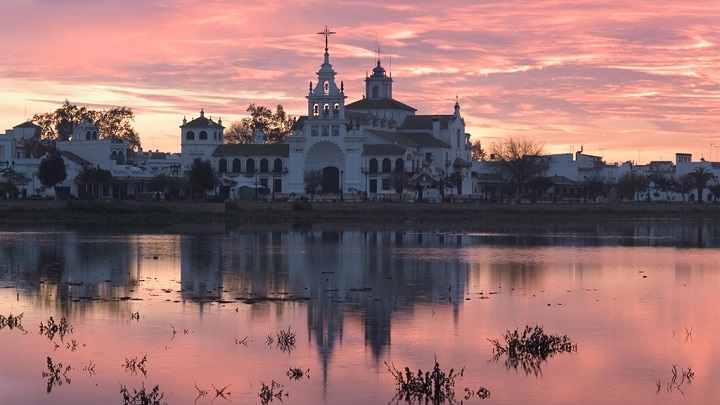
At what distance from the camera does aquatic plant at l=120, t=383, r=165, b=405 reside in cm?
2042

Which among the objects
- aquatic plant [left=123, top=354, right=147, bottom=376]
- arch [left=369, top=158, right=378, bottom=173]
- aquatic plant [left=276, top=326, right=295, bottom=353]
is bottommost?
aquatic plant [left=123, top=354, right=147, bottom=376]

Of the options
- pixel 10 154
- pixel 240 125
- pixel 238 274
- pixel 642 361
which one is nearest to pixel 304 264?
pixel 238 274

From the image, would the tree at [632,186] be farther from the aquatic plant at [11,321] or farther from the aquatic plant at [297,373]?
the aquatic plant at [297,373]

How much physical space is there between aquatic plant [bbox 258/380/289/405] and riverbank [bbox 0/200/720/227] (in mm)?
60431

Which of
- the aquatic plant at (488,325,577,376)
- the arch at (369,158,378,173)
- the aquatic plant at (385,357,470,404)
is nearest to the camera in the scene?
the aquatic plant at (385,357,470,404)

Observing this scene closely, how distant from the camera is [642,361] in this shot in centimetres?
2475

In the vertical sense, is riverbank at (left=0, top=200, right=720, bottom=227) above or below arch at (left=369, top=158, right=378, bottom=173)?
below

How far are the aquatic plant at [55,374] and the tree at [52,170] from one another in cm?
8367

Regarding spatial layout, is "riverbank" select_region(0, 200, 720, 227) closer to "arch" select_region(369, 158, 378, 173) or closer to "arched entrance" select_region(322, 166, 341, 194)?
"arch" select_region(369, 158, 378, 173)

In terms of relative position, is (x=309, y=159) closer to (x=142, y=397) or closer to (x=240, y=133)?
(x=240, y=133)

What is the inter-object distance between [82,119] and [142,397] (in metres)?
130

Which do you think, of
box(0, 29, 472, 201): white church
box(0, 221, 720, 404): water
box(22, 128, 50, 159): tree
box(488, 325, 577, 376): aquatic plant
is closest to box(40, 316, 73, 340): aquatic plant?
box(0, 221, 720, 404): water

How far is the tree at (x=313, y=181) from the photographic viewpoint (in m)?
117

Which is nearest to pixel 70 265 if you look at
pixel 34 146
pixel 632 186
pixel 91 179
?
pixel 91 179
